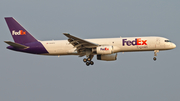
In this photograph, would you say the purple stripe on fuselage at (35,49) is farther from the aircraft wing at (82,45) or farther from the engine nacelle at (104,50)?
the engine nacelle at (104,50)

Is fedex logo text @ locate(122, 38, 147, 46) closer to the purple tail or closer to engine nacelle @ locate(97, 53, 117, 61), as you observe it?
engine nacelle @ locate(97, 53, 117, 61)

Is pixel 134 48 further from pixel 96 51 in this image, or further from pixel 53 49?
pixel 53 49

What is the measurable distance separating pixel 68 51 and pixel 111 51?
6.82 m

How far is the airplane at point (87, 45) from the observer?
4212 centimetres

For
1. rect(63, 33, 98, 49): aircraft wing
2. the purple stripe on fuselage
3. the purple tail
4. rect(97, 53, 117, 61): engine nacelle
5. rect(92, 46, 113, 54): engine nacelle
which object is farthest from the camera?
the purple tail

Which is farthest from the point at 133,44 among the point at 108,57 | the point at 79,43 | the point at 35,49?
the point at 35,49

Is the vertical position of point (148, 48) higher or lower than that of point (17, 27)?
lower

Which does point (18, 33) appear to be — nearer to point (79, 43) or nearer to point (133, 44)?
point (79, 43)

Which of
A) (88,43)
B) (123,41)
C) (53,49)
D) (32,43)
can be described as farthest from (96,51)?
(32,43)

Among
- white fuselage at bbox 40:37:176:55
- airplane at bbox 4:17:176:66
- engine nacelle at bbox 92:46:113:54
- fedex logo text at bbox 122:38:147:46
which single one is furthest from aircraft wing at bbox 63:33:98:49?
fedex logo text at bbox 122:38:147:46

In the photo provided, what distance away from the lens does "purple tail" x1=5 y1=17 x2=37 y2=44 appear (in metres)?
46.1

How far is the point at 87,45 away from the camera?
139ft

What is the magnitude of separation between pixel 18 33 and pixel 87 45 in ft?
38.6

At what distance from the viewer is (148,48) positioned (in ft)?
142
